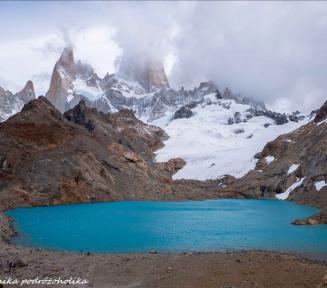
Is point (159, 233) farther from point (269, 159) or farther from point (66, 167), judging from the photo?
point (269, 159)

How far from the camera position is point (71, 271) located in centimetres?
2939

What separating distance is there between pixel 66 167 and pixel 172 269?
70791 millimetres

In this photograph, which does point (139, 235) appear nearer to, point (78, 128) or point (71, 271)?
point (71, 271)

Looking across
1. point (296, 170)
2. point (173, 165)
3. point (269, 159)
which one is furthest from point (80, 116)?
point (296, 170)

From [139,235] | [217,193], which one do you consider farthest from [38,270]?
[217,193]

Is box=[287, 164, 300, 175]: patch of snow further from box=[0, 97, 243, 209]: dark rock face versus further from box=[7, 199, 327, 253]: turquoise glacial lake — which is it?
box=[7, 199, 327, 253]: turquoise glacial lake

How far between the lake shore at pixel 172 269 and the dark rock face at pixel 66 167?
49.2m

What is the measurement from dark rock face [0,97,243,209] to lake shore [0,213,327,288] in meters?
49.2

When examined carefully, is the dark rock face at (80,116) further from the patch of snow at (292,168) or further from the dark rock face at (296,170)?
the patch of snow at (292,168)

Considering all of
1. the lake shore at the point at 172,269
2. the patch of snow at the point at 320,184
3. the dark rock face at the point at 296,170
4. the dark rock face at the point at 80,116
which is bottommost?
the lake shore at the point at 172,269

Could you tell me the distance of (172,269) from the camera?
29859 mm

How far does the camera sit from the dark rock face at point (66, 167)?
90.5 metres

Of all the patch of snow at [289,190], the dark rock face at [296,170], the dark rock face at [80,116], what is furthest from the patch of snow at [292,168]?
the dark rock face at [80,116]

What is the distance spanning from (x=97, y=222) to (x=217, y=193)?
7329cm
